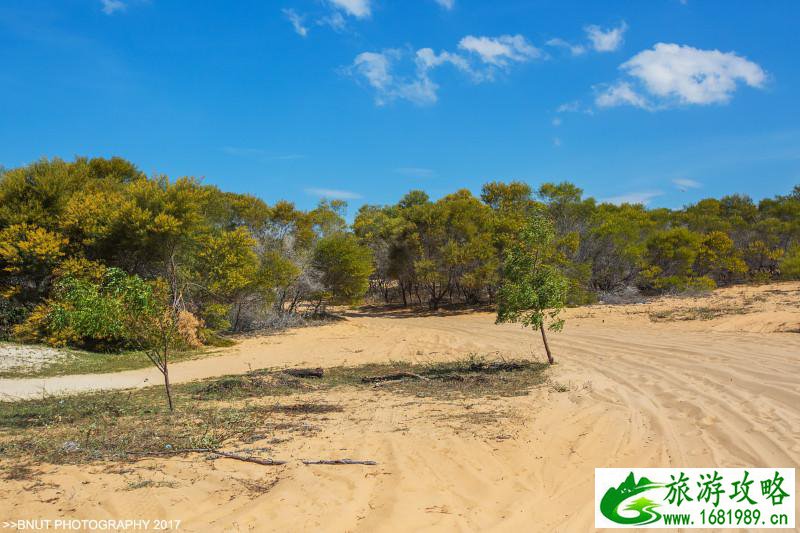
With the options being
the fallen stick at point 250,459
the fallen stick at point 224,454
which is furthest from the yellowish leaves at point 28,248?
the fallen stick at point 250,459

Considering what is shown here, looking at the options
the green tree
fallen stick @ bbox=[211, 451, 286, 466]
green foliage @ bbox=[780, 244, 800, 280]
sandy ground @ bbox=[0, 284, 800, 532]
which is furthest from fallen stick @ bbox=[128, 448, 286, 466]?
green foliage @ bbox=[780, 244, 800, 280]

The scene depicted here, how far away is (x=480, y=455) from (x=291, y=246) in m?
22.8

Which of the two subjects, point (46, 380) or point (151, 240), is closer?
point (46, 380)

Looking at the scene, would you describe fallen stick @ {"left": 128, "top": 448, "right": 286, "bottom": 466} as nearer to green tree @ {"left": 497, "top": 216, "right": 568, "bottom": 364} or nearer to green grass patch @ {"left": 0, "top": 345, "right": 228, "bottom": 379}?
green tree @ {"left": 497, "top": 216, "right": 568, "bottom": 364}

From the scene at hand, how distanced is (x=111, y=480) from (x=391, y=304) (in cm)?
3426

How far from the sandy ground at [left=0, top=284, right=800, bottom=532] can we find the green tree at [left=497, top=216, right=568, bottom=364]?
1.43 meters

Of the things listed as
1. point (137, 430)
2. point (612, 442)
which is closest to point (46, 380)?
point (137, 430)

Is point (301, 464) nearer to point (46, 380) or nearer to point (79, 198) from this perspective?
point (46, 380)

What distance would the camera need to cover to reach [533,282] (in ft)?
36.1

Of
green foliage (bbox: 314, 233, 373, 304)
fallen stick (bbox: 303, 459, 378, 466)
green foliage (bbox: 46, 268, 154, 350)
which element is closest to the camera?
fallen stick (bbox: 303, 459, 378, 466)

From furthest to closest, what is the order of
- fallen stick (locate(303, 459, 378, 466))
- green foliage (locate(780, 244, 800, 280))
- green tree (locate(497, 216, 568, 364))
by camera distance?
green foliage (locate(780, 244, 800, 280))
green tree (locate(497, 216, 568, 364))
fallen stick (locate(303, 459, 378, 466))

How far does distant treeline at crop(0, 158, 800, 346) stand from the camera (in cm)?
1747

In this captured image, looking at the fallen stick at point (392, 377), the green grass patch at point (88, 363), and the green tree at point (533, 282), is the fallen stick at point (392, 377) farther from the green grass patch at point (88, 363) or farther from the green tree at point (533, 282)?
the green grass patch at point (88, 363)

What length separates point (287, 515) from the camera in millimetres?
4184
